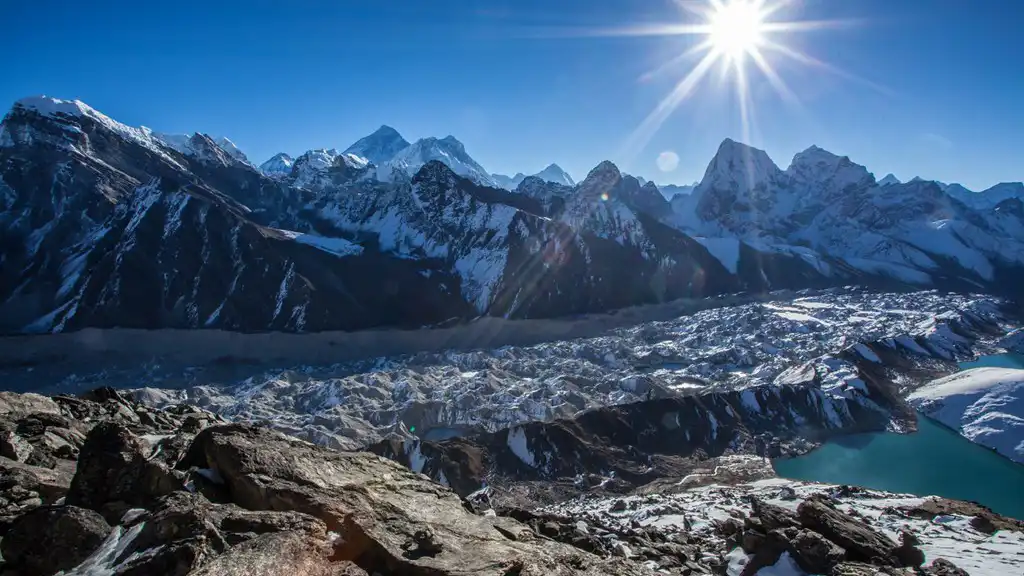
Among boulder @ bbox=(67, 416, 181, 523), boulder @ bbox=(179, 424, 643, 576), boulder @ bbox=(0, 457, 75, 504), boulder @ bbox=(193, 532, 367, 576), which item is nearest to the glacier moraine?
boulder @ bbox=(0, 457, 75, 504)

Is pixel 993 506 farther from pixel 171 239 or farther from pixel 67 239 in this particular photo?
pixel 67 239

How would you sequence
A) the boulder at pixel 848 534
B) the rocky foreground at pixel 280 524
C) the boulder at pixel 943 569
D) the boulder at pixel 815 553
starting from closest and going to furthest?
the rocky foreground at pixel 280 524 < the boulder at pixel 815 553 < the boulder at pixel 943 569 < the boulder at pixel 848 534

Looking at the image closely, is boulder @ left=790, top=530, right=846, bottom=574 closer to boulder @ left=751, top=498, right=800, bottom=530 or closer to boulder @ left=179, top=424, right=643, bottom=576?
boulder @ left=751, top=498, right=800, bottom=530

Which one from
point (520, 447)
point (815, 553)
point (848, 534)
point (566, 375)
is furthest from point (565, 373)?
point (815, 553)

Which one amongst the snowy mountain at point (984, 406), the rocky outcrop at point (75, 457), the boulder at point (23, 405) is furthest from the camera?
the snowy mountain at point (984, 406)

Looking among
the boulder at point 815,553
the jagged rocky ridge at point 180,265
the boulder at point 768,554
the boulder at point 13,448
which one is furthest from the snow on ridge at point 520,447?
the jagged rocky ridge at point 180,265

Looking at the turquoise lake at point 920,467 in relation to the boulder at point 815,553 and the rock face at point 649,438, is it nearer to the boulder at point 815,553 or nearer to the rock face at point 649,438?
the rock face at point 649,438
